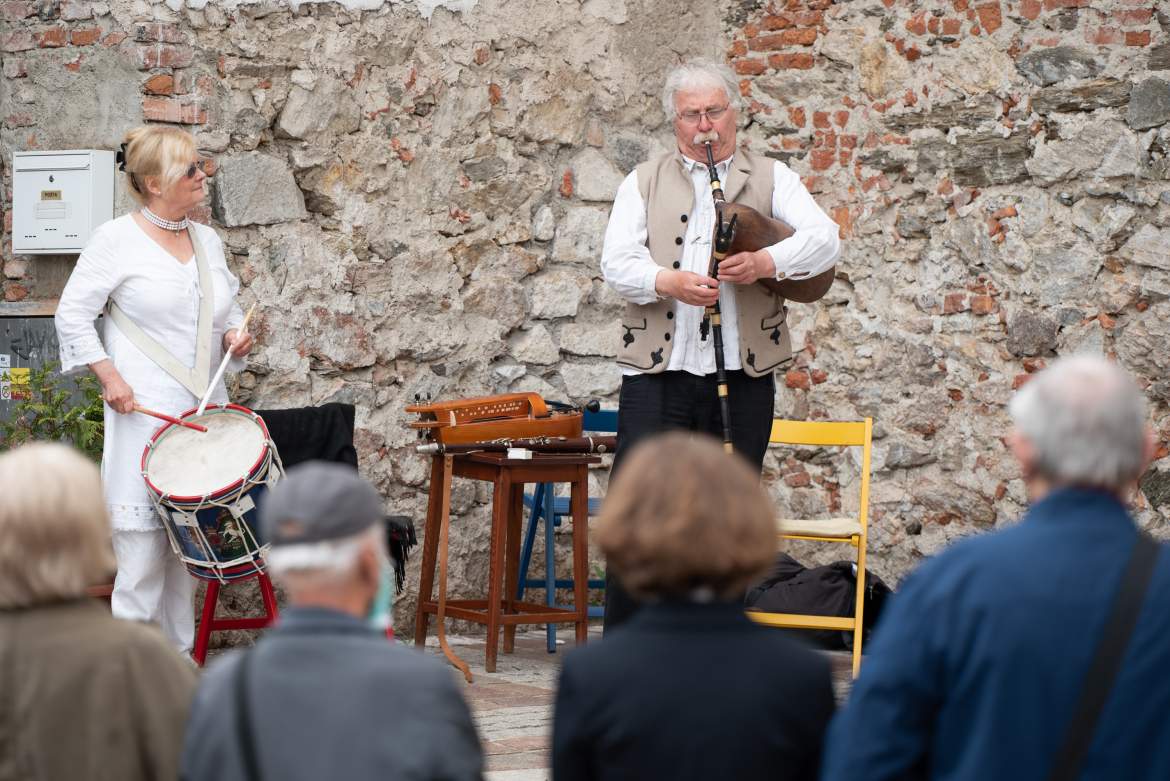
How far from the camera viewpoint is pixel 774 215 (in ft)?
13.6

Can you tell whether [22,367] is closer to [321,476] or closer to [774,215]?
[774,215]

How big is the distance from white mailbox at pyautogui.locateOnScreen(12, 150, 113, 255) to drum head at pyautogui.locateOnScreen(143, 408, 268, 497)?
1305 mm

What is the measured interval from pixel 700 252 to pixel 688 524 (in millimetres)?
2409

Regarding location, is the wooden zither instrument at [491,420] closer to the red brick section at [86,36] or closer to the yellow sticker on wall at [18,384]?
the yellow sticker on wall at [18,384]

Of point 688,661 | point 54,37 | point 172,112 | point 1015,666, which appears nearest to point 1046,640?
point 1015,666

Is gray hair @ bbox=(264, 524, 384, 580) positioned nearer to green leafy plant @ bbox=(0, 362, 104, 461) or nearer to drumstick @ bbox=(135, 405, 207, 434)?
drumstick @ bbox=(135, 405, 207, 434)

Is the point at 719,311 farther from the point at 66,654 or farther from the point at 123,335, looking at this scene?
the point at 66,654

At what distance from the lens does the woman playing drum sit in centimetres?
420

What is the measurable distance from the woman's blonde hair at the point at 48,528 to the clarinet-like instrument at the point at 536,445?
2.98m

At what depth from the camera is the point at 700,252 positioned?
13.3 feet

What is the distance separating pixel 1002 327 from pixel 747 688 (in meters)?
4.10

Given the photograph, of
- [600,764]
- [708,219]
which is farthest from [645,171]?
[600,764]

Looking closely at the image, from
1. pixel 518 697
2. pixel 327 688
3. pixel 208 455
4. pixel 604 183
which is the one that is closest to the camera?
pixel 327 688

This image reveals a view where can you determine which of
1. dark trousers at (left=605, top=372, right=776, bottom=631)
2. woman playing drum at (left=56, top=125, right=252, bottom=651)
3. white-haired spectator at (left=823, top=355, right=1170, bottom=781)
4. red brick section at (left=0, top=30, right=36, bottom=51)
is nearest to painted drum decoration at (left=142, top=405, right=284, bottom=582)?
woman playing drum at (left=56, top=125, right=252, bottom=651)
